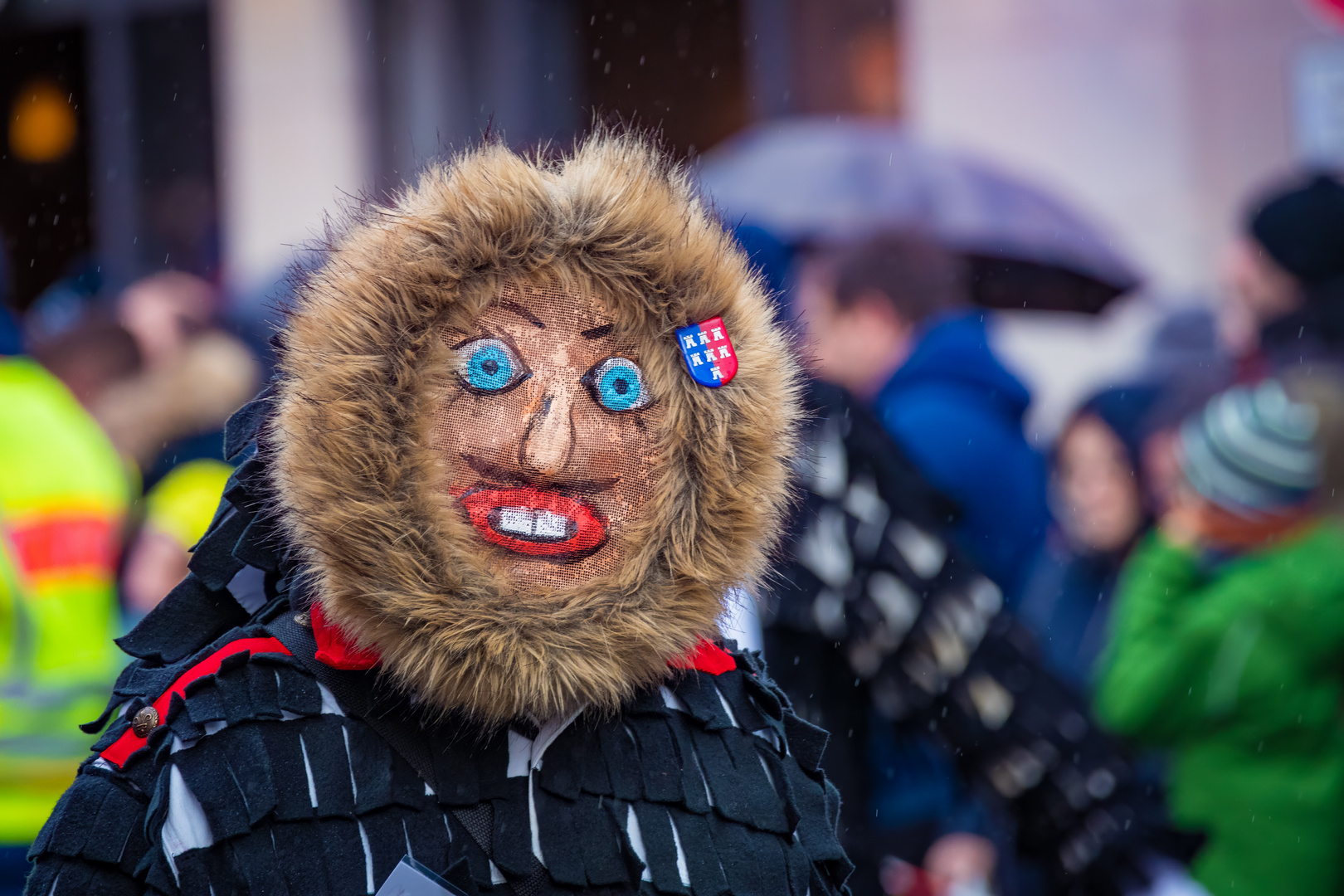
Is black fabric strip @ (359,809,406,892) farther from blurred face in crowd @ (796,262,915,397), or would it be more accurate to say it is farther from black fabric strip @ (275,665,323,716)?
blurred face in crowd @ (796,262,915,397)

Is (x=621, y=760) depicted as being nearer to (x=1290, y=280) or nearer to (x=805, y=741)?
(x=805, y=741)

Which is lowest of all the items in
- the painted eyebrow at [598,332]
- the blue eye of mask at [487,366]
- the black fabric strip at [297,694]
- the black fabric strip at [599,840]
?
the black fabric strip at [599,840]

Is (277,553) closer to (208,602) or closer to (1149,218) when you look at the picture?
(208,602)

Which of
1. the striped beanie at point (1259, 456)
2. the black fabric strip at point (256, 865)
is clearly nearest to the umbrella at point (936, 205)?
the striped beanie at point (1259, 456)

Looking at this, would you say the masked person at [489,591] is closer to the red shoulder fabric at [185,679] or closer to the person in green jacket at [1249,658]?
the red shoulder fabric at [185,679]

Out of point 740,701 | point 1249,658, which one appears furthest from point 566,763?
point 1249,658

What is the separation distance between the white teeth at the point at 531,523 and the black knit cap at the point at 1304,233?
379 cm

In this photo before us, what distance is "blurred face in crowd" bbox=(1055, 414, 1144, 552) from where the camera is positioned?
13.5 ft

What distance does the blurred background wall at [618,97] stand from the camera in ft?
23.2

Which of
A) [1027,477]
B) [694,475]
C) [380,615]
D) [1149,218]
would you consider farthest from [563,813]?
[1149,218]

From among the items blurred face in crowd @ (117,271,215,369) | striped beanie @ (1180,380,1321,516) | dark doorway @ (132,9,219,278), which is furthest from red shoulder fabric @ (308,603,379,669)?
dark doorway @ (132,9,219,278)

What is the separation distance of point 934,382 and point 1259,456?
0.80 m

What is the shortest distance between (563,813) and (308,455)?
0.46 m

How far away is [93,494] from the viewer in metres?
2.87
